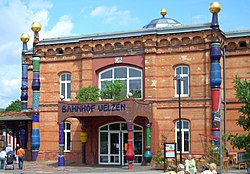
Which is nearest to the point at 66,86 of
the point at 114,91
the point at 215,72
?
the point at 114,91

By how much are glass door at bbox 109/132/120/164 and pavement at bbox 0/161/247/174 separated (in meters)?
1.67

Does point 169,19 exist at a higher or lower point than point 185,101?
higher

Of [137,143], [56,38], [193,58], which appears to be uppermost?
[56,38]

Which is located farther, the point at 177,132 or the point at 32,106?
the point at 32,106

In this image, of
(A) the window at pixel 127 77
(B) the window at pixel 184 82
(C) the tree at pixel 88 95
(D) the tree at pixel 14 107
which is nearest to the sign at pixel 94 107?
(C) the tree at pixel 88 95

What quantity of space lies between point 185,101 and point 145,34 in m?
5.29

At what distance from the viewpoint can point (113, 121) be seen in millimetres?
33625

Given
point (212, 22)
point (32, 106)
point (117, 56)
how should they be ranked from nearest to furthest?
point (212, 22), point (117, 56), point (32, 106)

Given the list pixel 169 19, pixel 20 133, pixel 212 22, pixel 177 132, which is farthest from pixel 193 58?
pixel 20 133

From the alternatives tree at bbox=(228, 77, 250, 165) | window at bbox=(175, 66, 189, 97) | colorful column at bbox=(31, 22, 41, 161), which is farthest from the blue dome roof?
tree at bbox=(228, 77, 250, 165)

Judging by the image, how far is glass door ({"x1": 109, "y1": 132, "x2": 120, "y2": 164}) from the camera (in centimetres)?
3344

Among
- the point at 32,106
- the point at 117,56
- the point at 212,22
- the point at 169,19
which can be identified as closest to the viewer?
the point at 212,22

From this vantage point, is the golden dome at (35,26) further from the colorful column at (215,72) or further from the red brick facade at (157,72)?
the colorful column at (215,72)

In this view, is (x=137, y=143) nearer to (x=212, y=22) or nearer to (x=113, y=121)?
(x=113, y=121)
